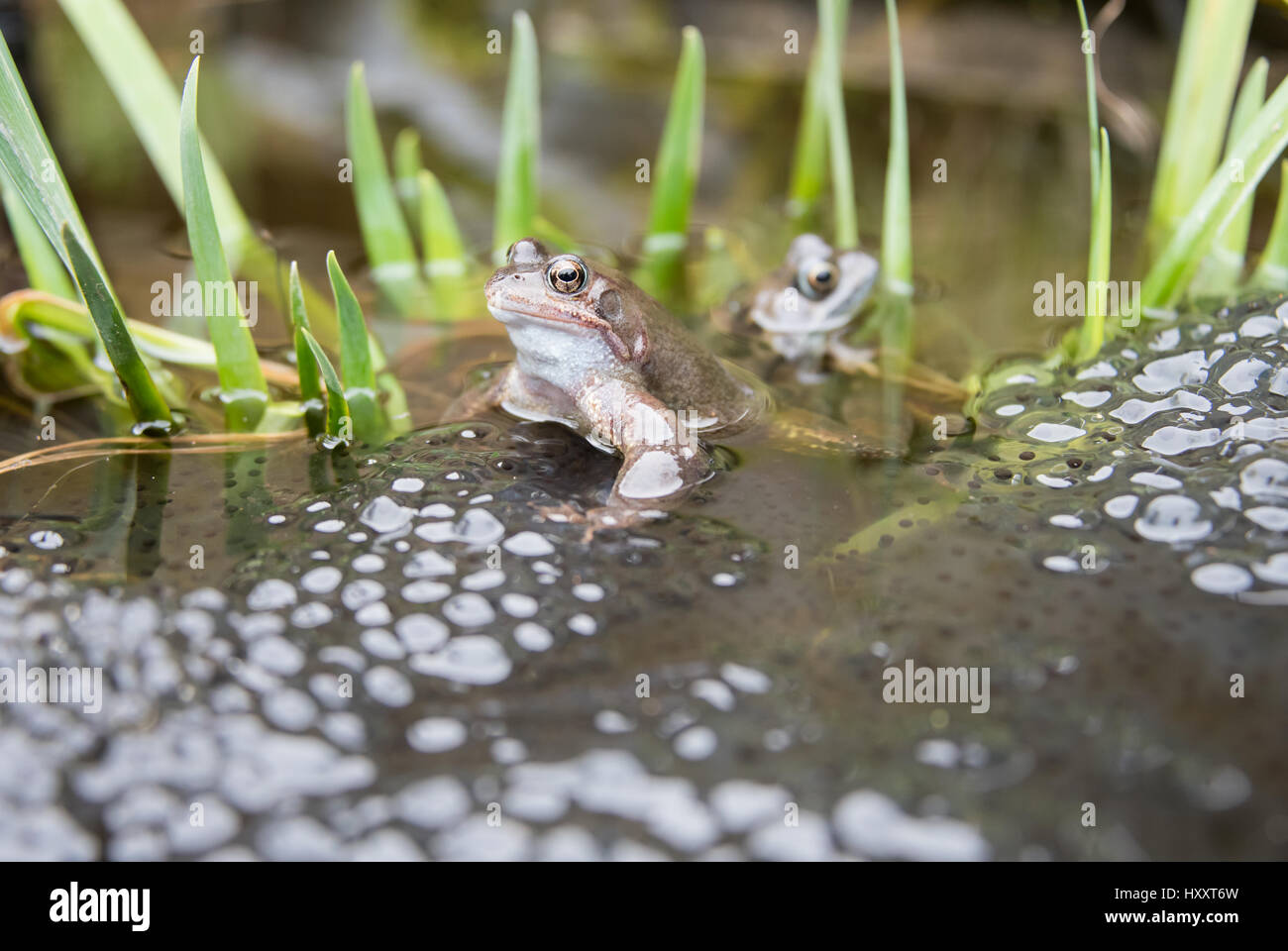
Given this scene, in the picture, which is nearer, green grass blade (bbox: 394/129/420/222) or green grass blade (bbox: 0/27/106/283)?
green grass blade (bbox: 0/27/106/283)

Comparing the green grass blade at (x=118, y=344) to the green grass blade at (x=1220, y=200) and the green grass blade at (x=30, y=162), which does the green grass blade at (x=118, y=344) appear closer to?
the green grass blade at (x=30, y=162)

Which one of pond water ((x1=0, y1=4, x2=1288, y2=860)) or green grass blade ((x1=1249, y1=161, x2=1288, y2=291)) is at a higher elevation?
green grass blade ((x1=1249, y1=161, x2=1288, y2=291))

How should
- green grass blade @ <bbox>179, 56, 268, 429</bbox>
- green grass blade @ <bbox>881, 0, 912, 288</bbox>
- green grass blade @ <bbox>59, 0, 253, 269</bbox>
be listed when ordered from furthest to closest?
green grass blade @ <bbox>59, 0, 253, 269</bbox> → green grass blade @ <bbox>881, 0, 912, 288</bbox> → green grass blade @ <bbox>179, 56, 268, 429</bbox>

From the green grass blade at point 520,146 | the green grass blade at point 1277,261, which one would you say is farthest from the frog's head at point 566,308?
the green grass blade at point 1277,261

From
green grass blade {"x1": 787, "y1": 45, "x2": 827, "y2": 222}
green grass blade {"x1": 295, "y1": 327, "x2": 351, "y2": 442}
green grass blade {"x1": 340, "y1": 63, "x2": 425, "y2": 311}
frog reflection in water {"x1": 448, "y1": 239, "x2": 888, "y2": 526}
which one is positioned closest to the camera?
green grass blade {"x1": 295, "y1": 327, "x2": 351, "y2": 442}

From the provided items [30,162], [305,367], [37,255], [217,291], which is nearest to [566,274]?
[305,367]

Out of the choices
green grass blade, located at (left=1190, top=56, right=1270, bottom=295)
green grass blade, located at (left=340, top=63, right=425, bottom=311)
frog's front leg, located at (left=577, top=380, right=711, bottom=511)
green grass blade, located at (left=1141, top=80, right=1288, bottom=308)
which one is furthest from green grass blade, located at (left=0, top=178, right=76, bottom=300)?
green grass blade, located at (left=1190, top=56, right=1270, bottom=295)

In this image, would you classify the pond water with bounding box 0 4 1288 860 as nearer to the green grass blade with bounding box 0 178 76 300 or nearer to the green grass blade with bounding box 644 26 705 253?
the green grass blade with bounding box 0 178 76 300
